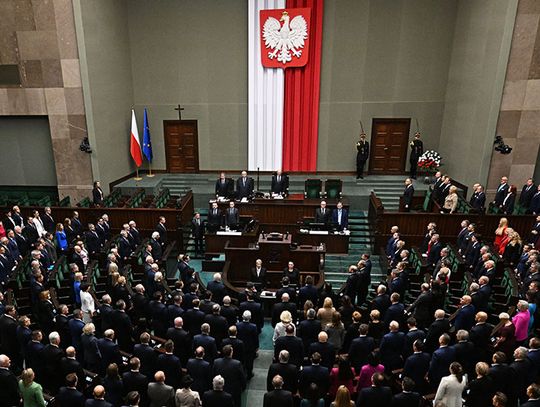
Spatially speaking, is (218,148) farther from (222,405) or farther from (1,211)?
(222,405)

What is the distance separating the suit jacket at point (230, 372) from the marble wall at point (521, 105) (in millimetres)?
10715

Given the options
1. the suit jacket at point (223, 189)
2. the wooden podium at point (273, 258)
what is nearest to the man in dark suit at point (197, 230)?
the wooden podium at point (273, 258)

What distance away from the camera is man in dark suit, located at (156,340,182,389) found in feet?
16.9

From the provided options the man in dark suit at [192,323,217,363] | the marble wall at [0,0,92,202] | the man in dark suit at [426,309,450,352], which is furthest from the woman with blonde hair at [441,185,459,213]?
the marble wall at [0,0,92,202]

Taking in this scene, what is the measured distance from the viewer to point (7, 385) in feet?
16.1

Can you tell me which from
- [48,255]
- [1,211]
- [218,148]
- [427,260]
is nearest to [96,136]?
[1,211]

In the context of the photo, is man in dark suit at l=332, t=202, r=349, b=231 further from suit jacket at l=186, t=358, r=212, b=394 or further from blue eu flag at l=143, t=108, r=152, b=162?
blue eu flag at l=143, t=108, r=152, b=162

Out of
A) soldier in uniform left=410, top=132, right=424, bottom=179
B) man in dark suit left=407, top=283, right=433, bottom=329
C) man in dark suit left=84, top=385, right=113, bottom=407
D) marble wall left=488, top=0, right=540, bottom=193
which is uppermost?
marble wall left=488, top=0, right=540, bottom=193

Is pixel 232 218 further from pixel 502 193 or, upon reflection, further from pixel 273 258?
pixel 502 193

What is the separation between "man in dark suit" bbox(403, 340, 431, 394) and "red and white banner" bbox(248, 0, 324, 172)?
37.9ft

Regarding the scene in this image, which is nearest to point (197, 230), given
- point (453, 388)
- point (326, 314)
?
point (326, 314)

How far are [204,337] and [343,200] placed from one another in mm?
7664

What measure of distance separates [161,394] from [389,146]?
1325 cm

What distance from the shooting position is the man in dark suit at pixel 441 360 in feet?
16.5
